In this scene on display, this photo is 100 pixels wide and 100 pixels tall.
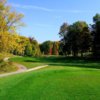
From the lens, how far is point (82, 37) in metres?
92.4

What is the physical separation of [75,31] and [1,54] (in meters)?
54.2

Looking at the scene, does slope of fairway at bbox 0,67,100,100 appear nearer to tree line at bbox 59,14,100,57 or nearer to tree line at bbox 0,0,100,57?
tree line at bbox 0,0,100,57

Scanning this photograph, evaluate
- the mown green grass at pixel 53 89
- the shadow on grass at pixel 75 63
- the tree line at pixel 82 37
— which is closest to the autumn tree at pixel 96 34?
the tree line at pixel 82 37

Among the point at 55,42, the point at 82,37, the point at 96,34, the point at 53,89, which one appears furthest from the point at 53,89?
the point at 55,42

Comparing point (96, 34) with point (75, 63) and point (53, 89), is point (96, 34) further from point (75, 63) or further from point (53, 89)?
point (53, 89)

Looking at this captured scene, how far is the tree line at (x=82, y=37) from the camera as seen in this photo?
85.3 m

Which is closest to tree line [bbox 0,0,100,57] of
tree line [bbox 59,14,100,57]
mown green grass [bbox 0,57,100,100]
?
tree line [bbox 59,14,100,57]

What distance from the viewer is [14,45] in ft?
143

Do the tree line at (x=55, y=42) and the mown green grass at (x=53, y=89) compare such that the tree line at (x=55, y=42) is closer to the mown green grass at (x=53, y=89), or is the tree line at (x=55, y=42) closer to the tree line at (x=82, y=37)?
the tree line at (x=82, y=37)

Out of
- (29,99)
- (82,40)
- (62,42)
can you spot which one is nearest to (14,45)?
(29,99)

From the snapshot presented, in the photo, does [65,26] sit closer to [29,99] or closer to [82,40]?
[82,40]

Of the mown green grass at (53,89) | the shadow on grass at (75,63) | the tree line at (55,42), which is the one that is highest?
the tree line at (55,42)

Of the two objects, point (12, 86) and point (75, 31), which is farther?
point (75, 31)

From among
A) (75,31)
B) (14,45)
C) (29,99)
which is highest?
(75,31)
